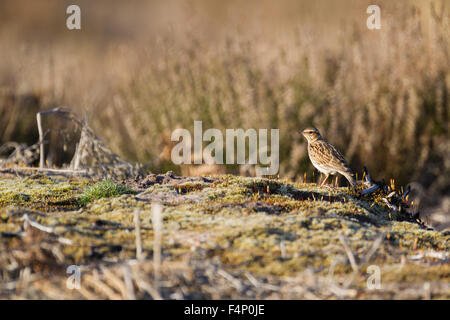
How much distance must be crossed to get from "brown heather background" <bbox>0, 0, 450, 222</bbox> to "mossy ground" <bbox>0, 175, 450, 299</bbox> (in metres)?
3.65

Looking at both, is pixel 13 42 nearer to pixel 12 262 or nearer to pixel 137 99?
pixel 137 99

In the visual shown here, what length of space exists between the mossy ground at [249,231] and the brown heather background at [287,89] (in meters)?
3.65

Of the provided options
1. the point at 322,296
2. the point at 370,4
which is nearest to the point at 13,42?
the point at 370,4

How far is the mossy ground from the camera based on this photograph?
4.02 metres

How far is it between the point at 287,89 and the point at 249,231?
6572 mm

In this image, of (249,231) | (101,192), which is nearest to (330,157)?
(249,231)

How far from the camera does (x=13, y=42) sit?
14.7 meters

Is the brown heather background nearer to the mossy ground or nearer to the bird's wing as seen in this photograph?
the bird's wing

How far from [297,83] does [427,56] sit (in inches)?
120

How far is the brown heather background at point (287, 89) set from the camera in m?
10.0

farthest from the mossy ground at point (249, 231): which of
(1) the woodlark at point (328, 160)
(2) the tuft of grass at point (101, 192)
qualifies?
(1) the woodlark at point (328, 160)

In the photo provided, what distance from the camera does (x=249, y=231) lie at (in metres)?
4.47

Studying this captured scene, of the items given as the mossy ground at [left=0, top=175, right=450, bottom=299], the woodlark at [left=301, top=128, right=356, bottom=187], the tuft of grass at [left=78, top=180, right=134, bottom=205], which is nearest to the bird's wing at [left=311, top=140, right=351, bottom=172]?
the woodlark at [left=301, top=128, right=356, bottom=187]

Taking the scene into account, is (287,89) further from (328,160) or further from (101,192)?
(101,192)
